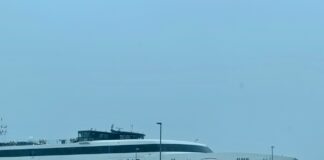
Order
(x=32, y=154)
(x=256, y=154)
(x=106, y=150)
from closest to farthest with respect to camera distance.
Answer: (x=256, y=154) → (x=106, y=150) → (x=32, y=154)

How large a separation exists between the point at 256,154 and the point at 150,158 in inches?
443

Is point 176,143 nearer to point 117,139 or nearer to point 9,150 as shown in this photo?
point 117,139

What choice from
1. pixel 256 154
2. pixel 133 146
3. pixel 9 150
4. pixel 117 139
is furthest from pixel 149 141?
pixel 9 150

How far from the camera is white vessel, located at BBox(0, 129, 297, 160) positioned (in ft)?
224

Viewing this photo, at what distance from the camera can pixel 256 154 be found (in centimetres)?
6594

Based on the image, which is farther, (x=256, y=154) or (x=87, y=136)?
(x=87, y=136)

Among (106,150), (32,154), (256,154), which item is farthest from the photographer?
(32,154)

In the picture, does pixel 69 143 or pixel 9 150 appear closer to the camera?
pixel 69 143

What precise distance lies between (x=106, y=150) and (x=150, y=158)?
5390 millimetres

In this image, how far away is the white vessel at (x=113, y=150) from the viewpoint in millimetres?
68375

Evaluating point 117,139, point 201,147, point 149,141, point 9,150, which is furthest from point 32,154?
point 201,147

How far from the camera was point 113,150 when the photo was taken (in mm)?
70312

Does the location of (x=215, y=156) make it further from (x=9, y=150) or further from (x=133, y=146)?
(x=9, y=150)

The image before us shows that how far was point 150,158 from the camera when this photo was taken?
224 ft
